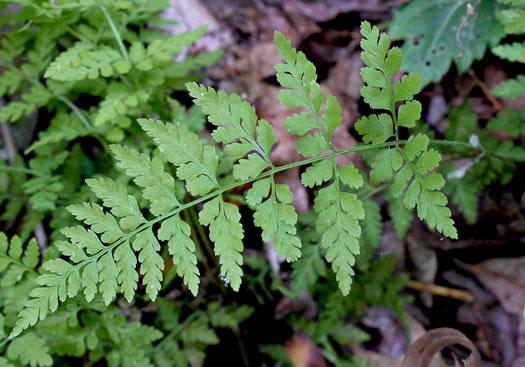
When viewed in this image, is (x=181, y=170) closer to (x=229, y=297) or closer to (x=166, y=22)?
(x=229, y=297)

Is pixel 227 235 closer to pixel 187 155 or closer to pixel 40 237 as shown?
pixel 187 155

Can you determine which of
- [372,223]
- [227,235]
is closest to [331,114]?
[227,235]

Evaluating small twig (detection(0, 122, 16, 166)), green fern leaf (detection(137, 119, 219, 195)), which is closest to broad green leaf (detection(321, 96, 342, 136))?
green fern leaf (detection(137, 119, 219, 195))

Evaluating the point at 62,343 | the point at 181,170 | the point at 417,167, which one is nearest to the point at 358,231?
the point at 417,167

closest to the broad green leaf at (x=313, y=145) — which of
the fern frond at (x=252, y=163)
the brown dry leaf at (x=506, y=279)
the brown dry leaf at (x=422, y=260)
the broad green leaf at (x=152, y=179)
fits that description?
the fern frond at (x=252, y=163)

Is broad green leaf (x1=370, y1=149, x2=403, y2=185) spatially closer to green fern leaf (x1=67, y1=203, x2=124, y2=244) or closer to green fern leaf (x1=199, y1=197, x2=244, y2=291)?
green fern leaf (x1=199, y1=197, x2=244, y2=291)

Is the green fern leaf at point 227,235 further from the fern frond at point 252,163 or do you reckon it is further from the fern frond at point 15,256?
the fern frond at point 15,256
